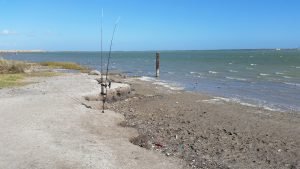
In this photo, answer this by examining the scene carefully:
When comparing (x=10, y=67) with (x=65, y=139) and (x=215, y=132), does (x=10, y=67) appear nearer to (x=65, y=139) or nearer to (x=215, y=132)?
(x=215, y=132)

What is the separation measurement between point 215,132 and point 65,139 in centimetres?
567

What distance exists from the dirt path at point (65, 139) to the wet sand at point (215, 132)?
90 cm

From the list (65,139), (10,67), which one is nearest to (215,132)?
(65,139)

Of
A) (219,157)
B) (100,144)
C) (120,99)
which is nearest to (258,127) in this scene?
(219,157)

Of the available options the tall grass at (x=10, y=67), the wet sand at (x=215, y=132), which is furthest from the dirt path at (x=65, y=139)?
the tall grass at (x=10, y=67)

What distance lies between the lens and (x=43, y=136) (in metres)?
11.8

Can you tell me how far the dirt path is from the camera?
976 centimetres

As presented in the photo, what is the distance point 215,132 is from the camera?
589 inches

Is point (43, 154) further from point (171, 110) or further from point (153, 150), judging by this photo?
point (171, 110)

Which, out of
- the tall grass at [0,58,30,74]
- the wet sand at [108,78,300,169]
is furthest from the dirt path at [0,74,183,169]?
the tall grass at [0,58,30,74]

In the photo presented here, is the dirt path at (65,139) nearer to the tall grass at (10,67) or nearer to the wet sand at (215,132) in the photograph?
the wet sand at (215,132)

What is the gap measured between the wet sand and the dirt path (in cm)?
90

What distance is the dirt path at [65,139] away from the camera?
32.0 ft

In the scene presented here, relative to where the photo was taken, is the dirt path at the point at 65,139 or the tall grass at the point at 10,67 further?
the tall grass at the point at 10,67
